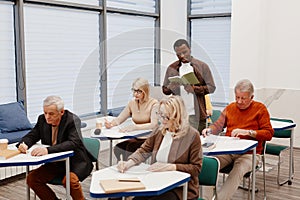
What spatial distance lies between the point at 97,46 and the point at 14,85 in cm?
163

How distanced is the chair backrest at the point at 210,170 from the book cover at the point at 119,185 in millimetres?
702

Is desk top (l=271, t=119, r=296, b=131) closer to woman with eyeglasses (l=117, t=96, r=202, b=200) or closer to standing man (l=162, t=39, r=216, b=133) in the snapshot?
standing man (l=162, t=39, r=216, b=133)

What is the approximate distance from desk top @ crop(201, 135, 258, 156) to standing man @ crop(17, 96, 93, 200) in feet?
3.50

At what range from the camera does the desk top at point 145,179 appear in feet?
6.96

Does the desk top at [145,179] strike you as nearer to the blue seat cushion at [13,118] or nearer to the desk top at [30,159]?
the desk top at [30,159]

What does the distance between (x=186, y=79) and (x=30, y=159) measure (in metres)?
1.72

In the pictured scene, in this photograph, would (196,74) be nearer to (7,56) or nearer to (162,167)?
(162,167)

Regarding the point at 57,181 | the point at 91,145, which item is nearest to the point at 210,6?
the point at 91,145

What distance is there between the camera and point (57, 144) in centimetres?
307

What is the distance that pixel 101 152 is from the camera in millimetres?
3570

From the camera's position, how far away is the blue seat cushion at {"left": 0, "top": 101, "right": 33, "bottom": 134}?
459cm

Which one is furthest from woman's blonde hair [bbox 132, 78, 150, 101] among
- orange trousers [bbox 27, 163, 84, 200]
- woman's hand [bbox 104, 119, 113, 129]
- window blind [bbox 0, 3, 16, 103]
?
window blind [bbox 0, 3, 16, 103]

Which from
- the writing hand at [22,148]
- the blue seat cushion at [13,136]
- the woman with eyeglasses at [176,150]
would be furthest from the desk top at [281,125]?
the blue seat cushion at [13,136]

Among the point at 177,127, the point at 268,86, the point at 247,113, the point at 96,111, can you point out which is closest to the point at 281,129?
the point at 247,113
